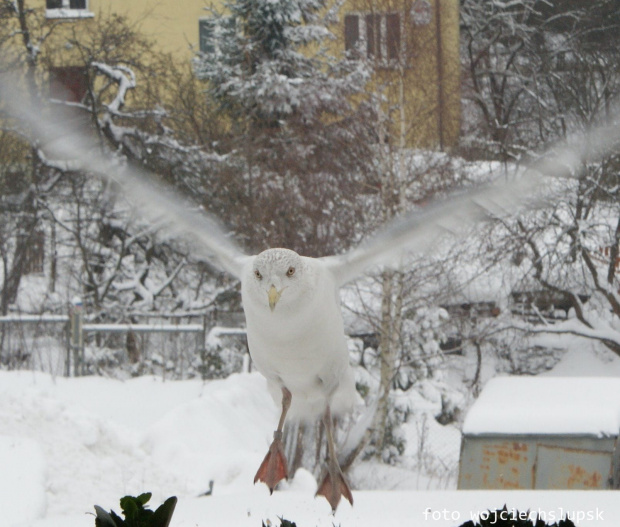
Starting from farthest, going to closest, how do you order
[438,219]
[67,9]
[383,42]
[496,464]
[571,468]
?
[67,9]
[383,42]
[496,464]
[571,468]
[438,219]

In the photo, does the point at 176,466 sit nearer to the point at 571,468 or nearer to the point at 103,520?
the point at 571,468

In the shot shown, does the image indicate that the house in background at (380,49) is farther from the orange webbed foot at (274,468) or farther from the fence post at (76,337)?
the orange webbed foot at (274,468)

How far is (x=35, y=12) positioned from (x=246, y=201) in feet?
14.7

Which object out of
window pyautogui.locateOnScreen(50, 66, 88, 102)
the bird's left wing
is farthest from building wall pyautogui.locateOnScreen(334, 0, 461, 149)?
the bird's left wing

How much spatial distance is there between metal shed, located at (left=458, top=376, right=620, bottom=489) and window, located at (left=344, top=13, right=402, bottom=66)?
224 inches

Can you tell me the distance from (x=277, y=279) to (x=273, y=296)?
65 millimetres

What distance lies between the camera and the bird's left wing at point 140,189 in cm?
306

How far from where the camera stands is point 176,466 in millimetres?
7297

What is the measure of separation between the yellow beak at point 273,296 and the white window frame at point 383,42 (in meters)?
8.33

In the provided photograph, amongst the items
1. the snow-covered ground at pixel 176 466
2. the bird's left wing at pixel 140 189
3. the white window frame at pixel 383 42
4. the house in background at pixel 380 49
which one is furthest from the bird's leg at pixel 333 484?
the white window frame at pixel 383 42

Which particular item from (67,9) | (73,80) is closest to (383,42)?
(73,80)

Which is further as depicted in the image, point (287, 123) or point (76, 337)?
point (287, 123)

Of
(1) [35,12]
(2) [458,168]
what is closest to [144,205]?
(2) [458,168]

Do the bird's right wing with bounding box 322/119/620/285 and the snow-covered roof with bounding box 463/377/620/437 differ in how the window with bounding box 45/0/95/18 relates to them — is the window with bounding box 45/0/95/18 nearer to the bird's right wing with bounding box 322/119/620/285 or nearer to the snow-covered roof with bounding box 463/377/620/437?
the snow-covered roof with bounding box 463/377/620/437
